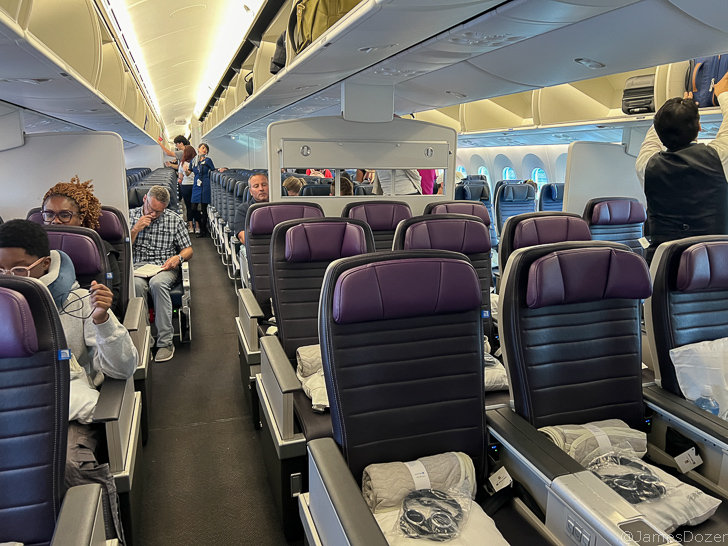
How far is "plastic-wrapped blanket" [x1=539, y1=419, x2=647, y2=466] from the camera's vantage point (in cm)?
187

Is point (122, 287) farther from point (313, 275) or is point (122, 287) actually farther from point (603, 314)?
point (603, 314)

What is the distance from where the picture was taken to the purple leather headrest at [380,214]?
4219mm

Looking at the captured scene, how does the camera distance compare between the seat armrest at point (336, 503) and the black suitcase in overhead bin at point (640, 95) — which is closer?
the seat armrest at point (336, 503)

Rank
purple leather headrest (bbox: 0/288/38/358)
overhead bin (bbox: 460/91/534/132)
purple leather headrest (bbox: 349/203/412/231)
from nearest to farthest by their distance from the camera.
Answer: purple leather headrest (bbox: 0/288/38/358) < purple leather headrest (bbox: 349/203/412/231) < overhead bin (bbox: 460/91/534/132)

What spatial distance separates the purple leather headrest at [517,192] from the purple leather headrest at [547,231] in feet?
12.6

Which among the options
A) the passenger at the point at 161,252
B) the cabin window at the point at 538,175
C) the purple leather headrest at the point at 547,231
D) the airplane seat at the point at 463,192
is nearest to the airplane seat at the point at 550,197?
the airplane seat at the point at 463,192

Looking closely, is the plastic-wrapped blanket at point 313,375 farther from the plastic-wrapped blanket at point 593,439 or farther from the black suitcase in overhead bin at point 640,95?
the black suitcase in overhead bin at point 640,95

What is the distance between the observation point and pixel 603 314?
Result: 6.98 feet

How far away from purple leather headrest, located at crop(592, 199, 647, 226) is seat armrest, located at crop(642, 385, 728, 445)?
266cm

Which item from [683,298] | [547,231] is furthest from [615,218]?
[683,298]

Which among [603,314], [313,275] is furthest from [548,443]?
[313,275]

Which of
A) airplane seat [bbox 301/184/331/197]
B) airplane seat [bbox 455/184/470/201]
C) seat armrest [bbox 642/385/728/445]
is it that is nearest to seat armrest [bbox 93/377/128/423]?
seat armrest [bbox 642/385/728/445]

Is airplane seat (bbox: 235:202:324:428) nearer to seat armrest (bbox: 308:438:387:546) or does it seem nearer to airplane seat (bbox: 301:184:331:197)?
seat armrest (bbox: 308:438:387:546)

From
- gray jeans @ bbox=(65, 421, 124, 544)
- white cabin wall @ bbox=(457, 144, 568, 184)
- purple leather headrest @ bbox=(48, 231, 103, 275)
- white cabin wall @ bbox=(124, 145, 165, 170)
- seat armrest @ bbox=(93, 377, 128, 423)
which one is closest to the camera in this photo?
gray jeans @ bbox=(65, 421, 124, 544)
